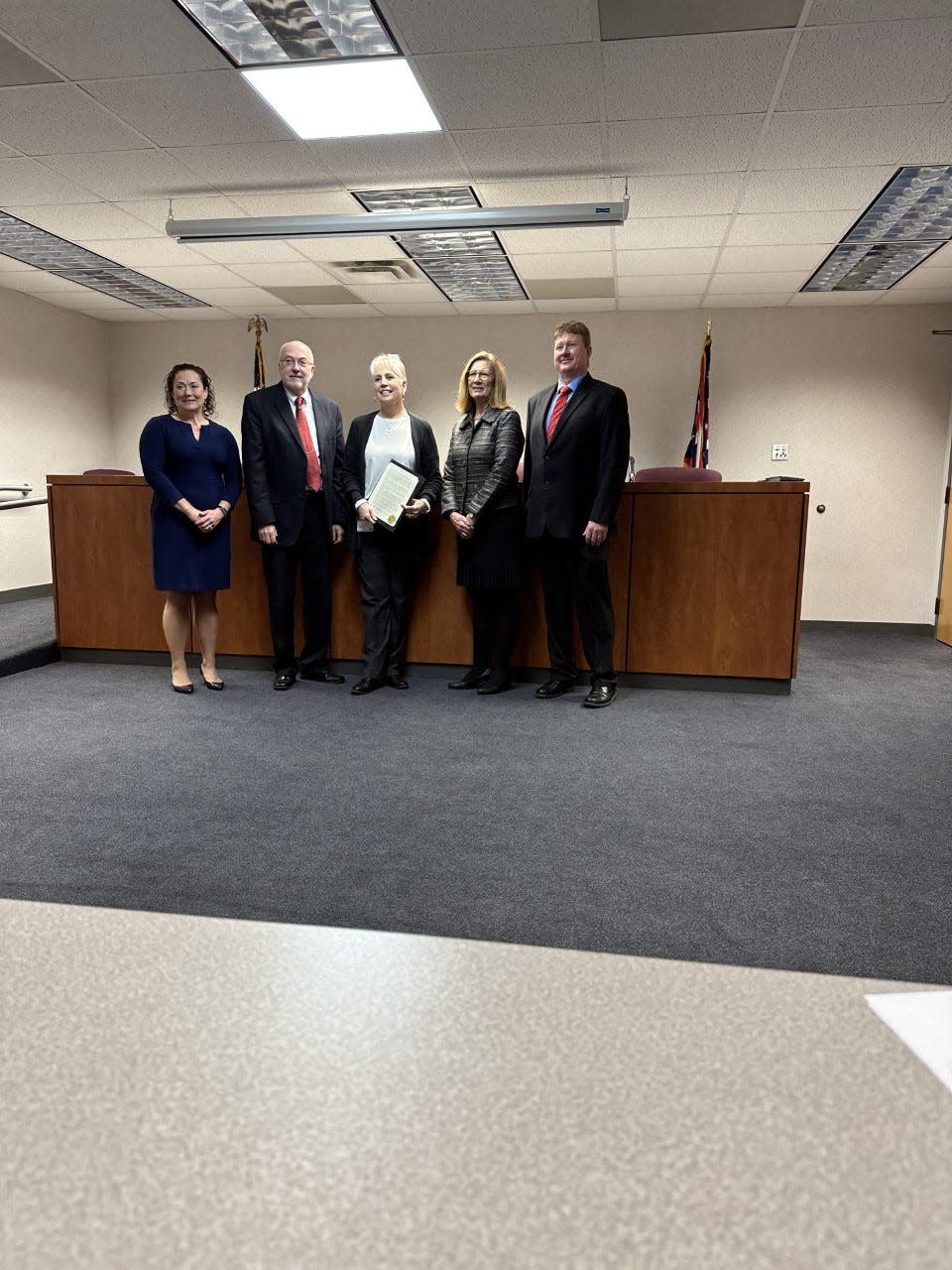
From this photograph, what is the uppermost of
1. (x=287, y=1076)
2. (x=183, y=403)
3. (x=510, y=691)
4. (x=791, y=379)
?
(x=791, y=379)

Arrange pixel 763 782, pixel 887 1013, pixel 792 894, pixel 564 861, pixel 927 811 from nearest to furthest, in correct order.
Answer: pixel 887 1013 < pixel 792 894 < pixel 564 861 < pixel 927 811 < pixel 763 782

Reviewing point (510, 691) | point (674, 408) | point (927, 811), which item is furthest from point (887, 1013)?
point (674, 408)

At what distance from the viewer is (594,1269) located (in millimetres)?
224

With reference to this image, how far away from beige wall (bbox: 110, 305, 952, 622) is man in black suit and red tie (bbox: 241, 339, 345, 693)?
10.2 feet

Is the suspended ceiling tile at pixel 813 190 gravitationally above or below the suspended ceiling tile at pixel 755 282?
above

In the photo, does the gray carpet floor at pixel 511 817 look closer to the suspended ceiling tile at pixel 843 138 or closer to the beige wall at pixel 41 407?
the suspended ceiling tile at pixel 843 138

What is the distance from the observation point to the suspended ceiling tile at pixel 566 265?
486 centimetres

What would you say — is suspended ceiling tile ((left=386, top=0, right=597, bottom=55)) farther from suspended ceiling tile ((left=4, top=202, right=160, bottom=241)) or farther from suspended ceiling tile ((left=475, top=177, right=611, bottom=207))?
suspended ceiling tile ((left=4, top=202, right=160, bottom=241))

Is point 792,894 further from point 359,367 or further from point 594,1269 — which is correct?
point 359,367

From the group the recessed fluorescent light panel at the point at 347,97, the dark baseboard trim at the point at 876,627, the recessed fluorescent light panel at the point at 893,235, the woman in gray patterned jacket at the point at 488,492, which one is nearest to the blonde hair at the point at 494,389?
the woman in gray patterned jacket at the point at 488,492

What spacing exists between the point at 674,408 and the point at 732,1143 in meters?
6.41

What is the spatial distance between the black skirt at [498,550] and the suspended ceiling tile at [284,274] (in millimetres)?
2590

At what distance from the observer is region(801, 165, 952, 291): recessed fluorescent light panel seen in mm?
3805

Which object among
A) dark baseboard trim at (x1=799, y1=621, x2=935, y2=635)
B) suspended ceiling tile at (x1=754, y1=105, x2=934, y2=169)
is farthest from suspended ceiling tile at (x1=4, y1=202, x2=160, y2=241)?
dark baseboard trim at (x1=799, y1=621, x2=935, y2=635)
